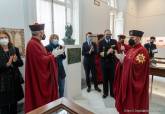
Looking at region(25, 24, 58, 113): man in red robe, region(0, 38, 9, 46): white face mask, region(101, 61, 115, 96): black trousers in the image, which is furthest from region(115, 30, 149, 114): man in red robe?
region(0, 38, 9, 46): white face mask

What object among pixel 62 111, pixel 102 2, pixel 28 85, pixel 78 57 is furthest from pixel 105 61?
pixel 102 2

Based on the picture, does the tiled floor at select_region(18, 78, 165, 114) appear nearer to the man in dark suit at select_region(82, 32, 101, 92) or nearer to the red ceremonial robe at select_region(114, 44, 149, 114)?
the man in dark suit at select_region(82, 32, 101, 92)

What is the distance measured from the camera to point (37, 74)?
2428mm

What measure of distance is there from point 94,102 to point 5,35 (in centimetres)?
225

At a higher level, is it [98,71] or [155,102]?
[98,71]

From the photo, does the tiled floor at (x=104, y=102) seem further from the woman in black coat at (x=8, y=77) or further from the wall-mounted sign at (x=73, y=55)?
the wall-mounted sign at (x=73, y=55)

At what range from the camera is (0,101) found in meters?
2.42

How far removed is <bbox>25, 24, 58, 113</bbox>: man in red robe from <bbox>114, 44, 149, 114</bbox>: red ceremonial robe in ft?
3.66

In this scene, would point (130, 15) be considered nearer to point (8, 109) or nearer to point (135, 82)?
point (135, 82)

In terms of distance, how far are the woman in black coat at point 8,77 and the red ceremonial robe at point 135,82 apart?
171cm

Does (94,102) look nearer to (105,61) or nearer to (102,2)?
(105,61)

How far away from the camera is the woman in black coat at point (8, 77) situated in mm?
2438

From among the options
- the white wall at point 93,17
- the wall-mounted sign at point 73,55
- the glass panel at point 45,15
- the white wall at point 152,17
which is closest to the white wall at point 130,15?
the white wall at point 152,17

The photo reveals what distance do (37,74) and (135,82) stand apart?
1.48m
